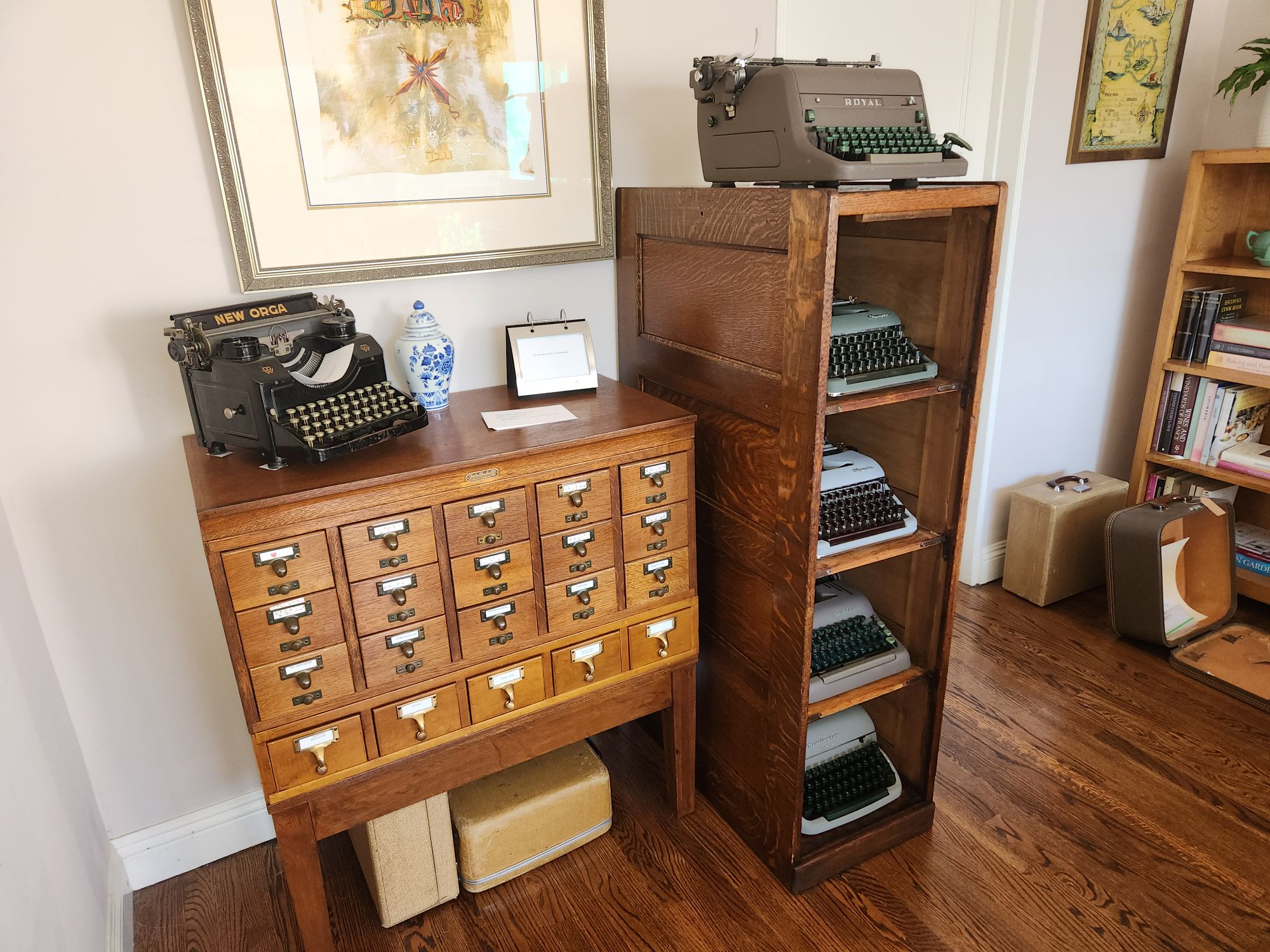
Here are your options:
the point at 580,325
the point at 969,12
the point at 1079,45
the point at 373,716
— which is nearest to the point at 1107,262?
the point at 1079,45

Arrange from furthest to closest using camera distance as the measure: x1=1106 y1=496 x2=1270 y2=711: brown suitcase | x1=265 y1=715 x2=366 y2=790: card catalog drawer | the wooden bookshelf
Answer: the wooden bookshelf, x1=1106 y1=496 x2=1270 y2=711: brown suitcase, x1=265 y1=715 x2=366 y2=790: card catalog drawer

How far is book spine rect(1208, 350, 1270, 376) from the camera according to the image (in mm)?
2559

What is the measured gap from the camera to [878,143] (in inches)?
56.9

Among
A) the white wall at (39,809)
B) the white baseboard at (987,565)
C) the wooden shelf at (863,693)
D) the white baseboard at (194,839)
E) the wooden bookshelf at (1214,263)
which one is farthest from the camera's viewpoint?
the white baseboard at (987,565)

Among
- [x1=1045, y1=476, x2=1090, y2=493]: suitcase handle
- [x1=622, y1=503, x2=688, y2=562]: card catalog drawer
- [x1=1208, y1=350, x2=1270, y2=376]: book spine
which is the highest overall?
[x1=1208, y1=350, x2=1270, y2=376]: book spine

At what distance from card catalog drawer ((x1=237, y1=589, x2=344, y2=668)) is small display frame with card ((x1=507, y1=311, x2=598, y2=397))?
2.10 feet

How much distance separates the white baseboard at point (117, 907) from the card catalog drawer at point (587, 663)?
39.4 inches

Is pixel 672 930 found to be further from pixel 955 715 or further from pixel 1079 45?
pixel 1079 45

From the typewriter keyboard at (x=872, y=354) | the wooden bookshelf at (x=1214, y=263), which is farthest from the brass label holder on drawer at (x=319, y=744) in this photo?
the wooden bookshelf at (x=1214, y=263)

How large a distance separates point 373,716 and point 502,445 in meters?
0.54

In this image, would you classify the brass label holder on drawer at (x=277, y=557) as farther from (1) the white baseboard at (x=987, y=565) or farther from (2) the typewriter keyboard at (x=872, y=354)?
(1) the white baseboard at (x=987, y=565)

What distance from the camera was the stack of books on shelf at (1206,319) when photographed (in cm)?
267

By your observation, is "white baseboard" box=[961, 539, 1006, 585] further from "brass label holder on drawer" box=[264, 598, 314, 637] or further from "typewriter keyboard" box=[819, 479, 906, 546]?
"brass label holder on drawer" box=[264, 598, 314, 637]

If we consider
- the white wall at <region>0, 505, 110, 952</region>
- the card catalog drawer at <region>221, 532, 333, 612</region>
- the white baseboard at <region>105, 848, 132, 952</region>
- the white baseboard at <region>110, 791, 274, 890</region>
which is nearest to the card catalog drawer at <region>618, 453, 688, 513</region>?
the card catalog drawer at <region>221, 532, 333, 612</region>
